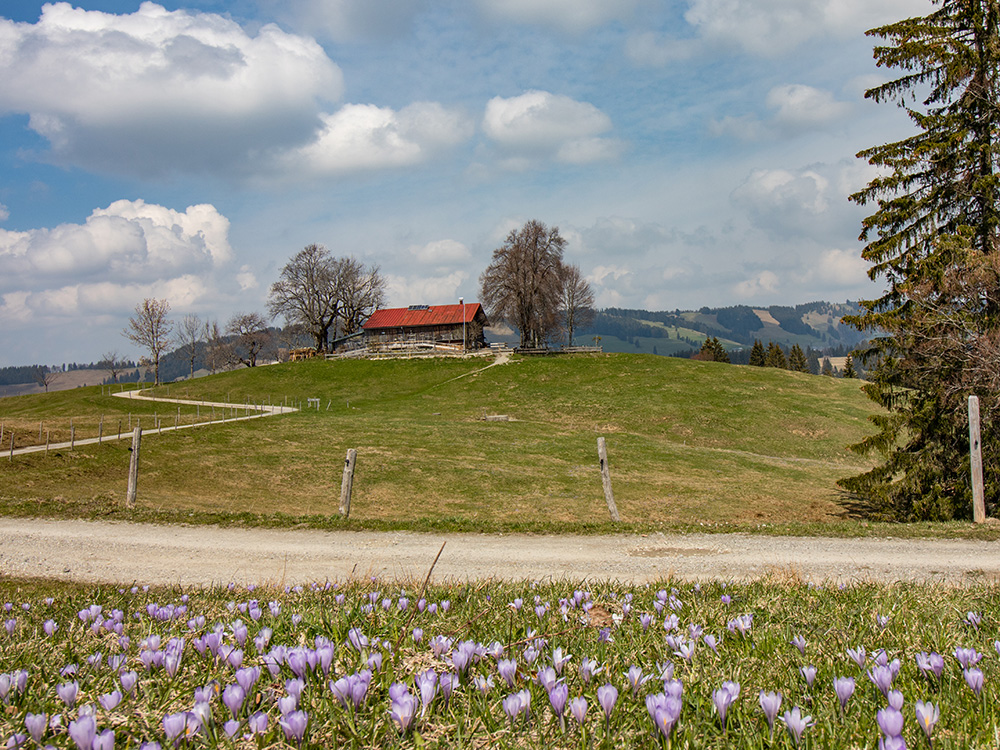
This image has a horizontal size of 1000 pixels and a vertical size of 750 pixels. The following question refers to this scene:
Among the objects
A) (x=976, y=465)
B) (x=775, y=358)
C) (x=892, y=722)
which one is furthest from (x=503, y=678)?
(x=775, y=358)

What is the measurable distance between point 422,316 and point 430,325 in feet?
9.05

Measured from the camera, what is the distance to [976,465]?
48.5 ft

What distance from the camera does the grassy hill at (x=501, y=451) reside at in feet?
71.0

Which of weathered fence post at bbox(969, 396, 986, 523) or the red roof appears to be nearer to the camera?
weathered fence post at bbox(969, 396, 986, 523)

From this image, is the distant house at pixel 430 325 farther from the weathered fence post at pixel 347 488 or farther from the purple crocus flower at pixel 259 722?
the purple crocus flower at pixel 259 722

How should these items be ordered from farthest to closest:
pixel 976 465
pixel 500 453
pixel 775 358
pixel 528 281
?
pixel 775 358 < pixel 528 281 < pixel 500 453 < pixel 976 465

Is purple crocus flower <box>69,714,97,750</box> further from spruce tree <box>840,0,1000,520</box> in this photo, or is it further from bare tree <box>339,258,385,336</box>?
bare tree <box>339,258,385,336</box>

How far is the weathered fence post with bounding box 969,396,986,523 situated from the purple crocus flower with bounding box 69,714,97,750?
1789 cm

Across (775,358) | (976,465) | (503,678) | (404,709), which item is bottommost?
(976,465)

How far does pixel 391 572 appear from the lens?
1031 cm

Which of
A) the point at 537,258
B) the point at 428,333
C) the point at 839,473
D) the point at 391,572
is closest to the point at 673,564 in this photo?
the point at 391,572

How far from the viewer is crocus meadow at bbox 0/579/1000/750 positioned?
5.91 ft

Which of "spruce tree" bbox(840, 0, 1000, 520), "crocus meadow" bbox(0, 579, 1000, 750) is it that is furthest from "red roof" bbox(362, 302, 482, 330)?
"crocus meadow" bbox(0, 579, 1000, 750)

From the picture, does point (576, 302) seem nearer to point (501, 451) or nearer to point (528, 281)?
point (528, 281)
